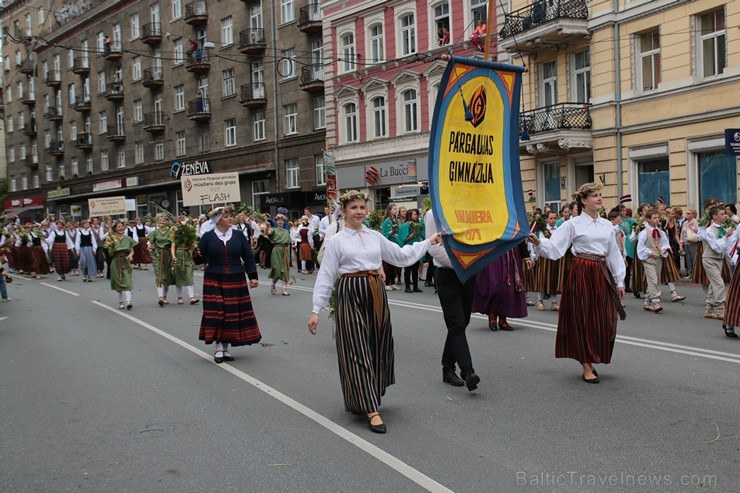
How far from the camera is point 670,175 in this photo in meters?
23.3

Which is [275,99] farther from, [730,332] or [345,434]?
[345,434]

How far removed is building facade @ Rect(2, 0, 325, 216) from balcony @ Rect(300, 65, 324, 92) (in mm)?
62

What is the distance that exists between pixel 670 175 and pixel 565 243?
1726 centimetres

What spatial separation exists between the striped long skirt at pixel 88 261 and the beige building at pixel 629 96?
1506 cm

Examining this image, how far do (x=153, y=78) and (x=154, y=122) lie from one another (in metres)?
2.93

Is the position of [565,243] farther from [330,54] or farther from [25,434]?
[330,54]

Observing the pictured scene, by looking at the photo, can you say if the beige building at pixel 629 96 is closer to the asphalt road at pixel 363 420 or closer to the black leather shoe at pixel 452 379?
the asphalt road at pixel 363 420

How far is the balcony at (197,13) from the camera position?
1833 inches

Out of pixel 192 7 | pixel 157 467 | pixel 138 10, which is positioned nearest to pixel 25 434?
pixel 157 467

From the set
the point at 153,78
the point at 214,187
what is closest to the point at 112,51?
the point at 153,78

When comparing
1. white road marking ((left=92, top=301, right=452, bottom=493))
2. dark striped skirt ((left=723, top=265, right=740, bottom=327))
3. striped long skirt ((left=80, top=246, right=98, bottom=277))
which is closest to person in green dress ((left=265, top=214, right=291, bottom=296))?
white road marking ((left=92, top=301, right=452, bottom=493))

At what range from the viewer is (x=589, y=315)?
758 cm

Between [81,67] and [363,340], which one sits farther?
[81,67]

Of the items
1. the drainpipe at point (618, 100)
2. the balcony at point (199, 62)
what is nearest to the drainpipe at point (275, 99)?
the balcony at point (199, 62)
